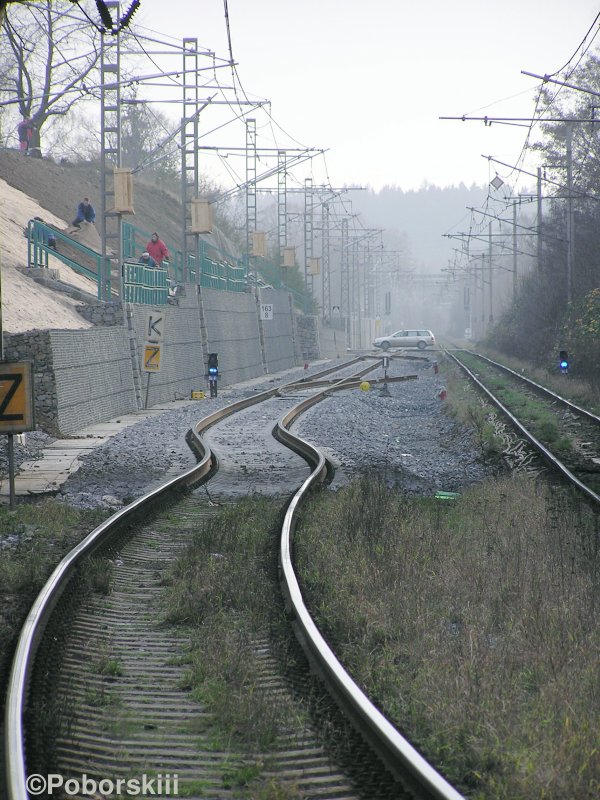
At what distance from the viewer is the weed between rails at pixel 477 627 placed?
16.5 ft

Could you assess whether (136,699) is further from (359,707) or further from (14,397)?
(14,397)

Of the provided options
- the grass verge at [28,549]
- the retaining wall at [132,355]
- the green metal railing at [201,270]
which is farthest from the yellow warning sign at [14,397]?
the green metal railing at [201,270]

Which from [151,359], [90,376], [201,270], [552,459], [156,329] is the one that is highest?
[201,270]

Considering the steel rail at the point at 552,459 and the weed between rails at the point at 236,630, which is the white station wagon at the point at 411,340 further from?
the weed between rails at the point at 236,630

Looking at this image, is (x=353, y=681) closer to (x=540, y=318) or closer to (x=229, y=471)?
(x=229, y=471)

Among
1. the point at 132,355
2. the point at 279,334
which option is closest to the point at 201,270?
the point at 132,355

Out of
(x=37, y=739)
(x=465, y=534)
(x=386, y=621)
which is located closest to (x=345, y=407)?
(x=465, y=534)

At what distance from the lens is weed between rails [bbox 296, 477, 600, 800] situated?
504 centimetres

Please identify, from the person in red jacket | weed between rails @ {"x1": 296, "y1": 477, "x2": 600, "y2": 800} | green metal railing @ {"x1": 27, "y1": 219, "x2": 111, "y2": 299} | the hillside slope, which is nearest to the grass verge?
weed between rails @ {"x1": 296, "y1": 477, "x2": 600, "y2": 800}

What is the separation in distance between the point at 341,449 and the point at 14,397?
8.41 meters

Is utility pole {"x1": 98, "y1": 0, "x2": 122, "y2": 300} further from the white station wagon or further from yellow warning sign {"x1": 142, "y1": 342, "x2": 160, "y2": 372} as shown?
the white station wagon

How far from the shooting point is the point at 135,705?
240 inches

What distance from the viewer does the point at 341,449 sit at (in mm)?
19797

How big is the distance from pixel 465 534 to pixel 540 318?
43185 millimetres
